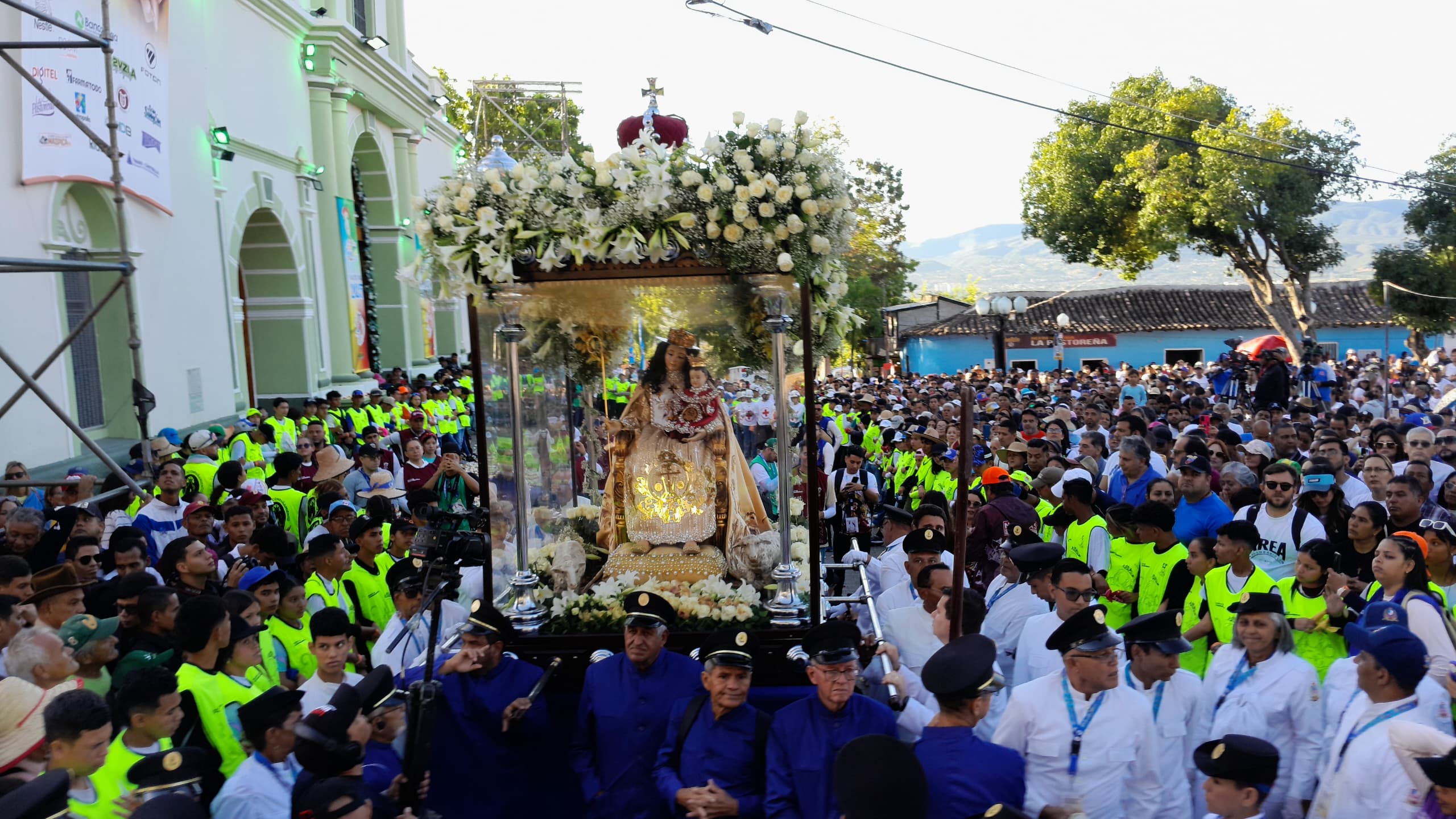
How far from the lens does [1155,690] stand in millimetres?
4426

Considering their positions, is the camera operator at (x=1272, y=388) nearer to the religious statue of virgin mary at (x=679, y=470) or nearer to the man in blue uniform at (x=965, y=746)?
the religious statue of virgin mary at (x=679, y=470)

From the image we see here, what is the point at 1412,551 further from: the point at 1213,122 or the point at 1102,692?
the point at 1213,122

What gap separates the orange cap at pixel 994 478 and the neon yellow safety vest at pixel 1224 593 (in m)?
2.46

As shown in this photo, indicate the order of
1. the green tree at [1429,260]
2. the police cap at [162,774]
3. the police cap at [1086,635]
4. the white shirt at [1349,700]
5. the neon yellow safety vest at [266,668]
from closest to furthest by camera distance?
the police cap at [162,774]
the white shirt at [1349,700]
the police cap at [1086,635]
the neon yellow safety vest at [266,668]
the green tree at [1429,260]

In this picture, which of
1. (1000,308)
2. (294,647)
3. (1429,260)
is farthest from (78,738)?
(1429,260)

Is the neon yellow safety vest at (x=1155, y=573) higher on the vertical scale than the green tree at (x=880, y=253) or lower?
lower

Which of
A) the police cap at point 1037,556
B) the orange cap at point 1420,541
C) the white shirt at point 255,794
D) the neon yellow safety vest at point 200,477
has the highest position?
the neon yellow safety vest at point 200,477

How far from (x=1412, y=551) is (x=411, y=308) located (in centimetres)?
2304

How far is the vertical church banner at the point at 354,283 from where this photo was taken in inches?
782

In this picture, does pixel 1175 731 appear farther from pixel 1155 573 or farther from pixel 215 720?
pixel 215 720

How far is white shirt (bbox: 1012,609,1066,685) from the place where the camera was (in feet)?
17.1

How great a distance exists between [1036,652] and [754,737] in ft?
5.27

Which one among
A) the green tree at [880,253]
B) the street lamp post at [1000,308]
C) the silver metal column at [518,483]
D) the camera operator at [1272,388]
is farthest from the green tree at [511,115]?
the silver metal column at [518,483]

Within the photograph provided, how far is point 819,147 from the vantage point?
5324 millimetres
